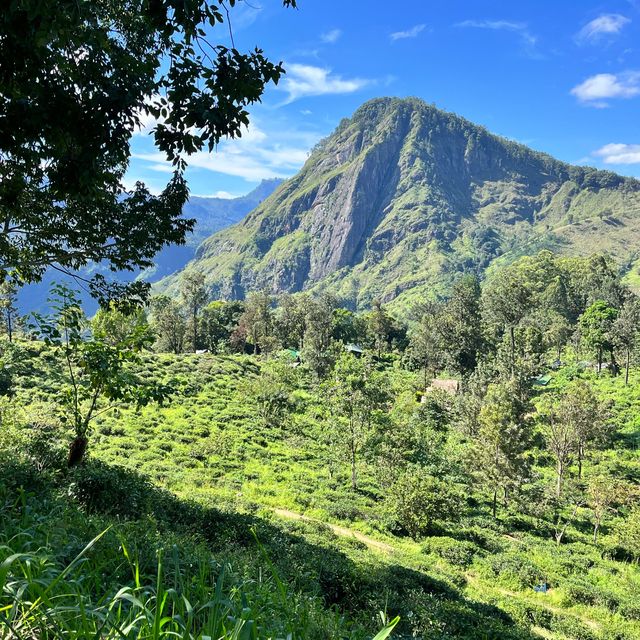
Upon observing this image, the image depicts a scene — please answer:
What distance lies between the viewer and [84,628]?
1.88 metres

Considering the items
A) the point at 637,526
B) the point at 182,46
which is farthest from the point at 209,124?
the point at 637,526

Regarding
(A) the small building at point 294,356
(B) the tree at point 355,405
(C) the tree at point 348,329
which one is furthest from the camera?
(C) the tree at point 348,329

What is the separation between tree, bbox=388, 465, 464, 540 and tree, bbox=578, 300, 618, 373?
133 feet

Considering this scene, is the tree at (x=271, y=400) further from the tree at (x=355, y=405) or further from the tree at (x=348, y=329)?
the tree at (x=348, y=329)

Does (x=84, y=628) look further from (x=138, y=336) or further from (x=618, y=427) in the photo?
A: (x=618, y=427)

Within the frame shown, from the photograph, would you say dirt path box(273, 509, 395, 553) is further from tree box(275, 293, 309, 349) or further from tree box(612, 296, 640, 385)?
tree box(275, 293, 309, 349)

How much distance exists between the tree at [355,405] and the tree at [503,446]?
6650mm

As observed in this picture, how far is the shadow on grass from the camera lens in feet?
26.3

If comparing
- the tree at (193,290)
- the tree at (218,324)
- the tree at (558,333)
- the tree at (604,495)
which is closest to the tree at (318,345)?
the tree at (193,290)

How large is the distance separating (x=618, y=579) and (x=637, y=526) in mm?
3470

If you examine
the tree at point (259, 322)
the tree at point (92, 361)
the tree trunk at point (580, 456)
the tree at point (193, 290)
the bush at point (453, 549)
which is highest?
the tree at point (193, 290)

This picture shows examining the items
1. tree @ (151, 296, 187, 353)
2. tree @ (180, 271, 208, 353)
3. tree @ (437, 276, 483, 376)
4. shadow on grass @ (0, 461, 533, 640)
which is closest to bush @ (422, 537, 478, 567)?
shadow on grass @ (0, 461, 533, 640)

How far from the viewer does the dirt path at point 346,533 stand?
1919 centimetres

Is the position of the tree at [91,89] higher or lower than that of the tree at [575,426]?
higher
